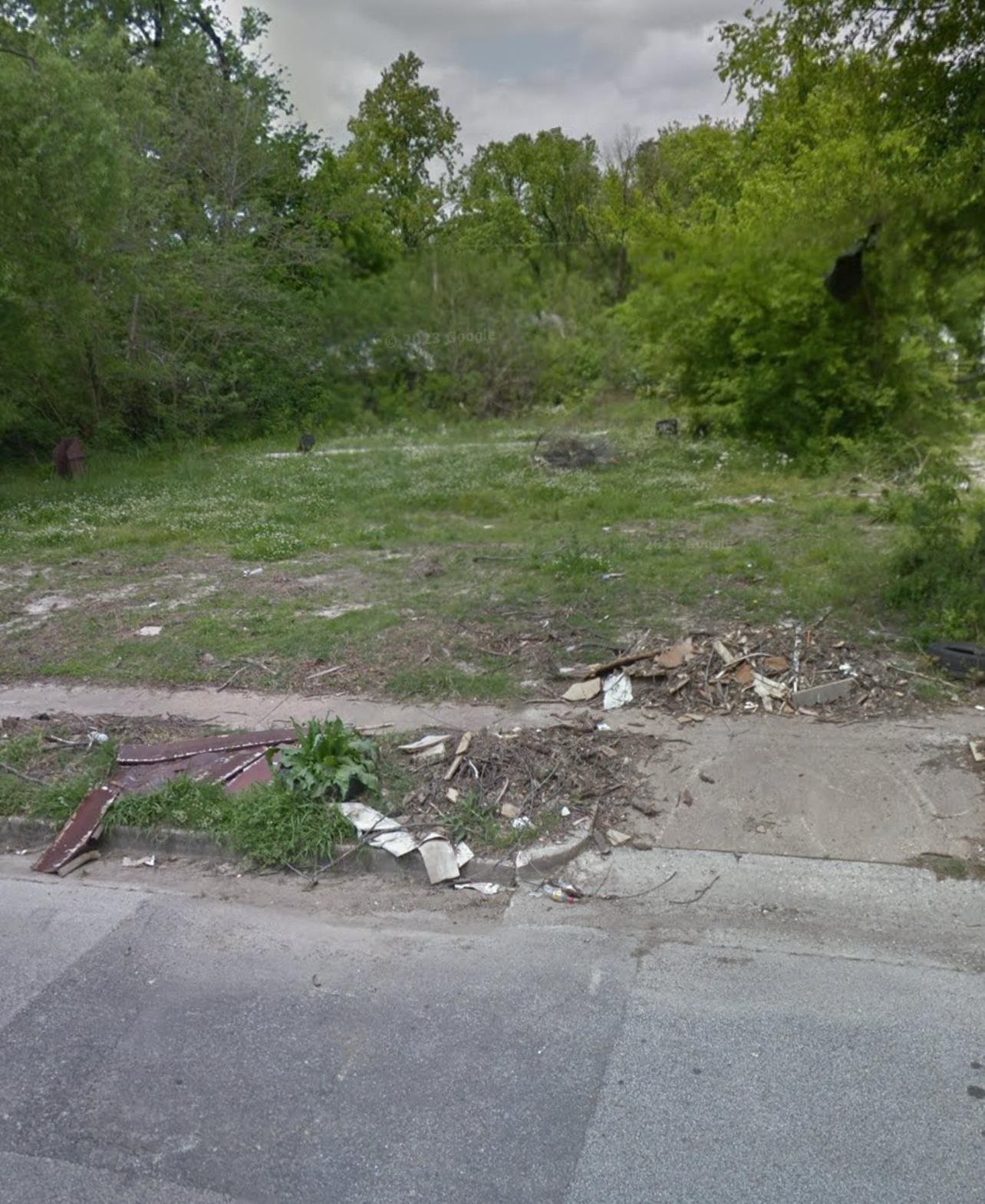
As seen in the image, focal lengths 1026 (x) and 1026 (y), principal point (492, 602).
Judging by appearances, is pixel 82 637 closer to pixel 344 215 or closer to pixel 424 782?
pixel 424 782

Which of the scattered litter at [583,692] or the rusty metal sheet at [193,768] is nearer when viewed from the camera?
the rusty metal sheet at [193,768]

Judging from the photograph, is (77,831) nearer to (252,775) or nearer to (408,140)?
(252,775)

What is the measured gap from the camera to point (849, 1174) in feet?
9.73

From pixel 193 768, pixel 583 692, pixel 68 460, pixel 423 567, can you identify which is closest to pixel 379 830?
pixel 193 768

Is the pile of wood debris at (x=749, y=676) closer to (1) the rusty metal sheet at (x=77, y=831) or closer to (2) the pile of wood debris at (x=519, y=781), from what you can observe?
(2) the pile of wood debris at (x=519, y=781)

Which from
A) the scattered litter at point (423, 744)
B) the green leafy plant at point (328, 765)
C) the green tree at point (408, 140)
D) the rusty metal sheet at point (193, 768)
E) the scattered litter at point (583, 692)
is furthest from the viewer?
the green tree at point (408, 140)

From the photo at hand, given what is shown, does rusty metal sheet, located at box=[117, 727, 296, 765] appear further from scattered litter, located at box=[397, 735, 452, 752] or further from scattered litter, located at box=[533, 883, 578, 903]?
scattered litter, located at box=[533, 883, 578, 903]

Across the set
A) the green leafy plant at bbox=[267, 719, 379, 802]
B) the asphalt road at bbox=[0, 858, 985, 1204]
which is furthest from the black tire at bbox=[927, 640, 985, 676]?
the green leafy plant at bbox=[267, 719, 379, 802]

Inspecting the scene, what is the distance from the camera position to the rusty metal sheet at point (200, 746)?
6223mm

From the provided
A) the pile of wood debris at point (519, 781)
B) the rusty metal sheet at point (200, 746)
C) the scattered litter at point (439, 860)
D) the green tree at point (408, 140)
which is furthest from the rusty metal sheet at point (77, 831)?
the green tree at point (408, 140)

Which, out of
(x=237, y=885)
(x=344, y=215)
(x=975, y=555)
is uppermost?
(x=344, y=215)

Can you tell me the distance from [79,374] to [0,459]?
2600mm

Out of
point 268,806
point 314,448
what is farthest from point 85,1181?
point 314,448

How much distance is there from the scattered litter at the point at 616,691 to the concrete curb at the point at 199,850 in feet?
6.02
